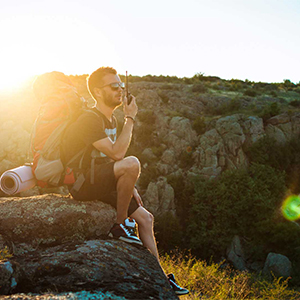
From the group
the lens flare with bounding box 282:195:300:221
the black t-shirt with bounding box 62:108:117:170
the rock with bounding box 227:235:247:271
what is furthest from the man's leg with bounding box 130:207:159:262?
the lens flare with bounding box 282:195:300:221

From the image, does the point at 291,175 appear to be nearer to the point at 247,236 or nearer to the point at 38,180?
the point at 247,236

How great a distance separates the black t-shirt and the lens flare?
1786 centimetres

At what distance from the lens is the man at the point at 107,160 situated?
3.42 meters

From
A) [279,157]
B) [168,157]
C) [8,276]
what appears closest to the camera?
[8,276]

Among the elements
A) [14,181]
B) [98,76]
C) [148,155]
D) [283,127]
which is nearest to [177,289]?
[14,181]

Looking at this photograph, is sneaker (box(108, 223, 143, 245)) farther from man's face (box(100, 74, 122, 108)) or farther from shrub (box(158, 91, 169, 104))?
shrub (box(158, 91, 169, 104))

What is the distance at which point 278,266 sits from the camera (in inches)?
567

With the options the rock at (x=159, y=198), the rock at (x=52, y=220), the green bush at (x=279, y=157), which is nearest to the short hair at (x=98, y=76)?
the rock at (x=52, y=220)

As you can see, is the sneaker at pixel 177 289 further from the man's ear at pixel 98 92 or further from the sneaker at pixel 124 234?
the man's ear at pixel 98 92

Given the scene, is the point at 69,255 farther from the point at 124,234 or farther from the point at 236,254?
the point at 236,254

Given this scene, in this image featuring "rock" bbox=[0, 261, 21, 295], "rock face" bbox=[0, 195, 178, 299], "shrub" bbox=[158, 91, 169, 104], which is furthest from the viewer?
"shrub" bbox=[158, 91, 169, 104]

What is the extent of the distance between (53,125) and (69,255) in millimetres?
1558

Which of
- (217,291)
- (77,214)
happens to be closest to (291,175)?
(217,291)

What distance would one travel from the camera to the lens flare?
60.8 feet
